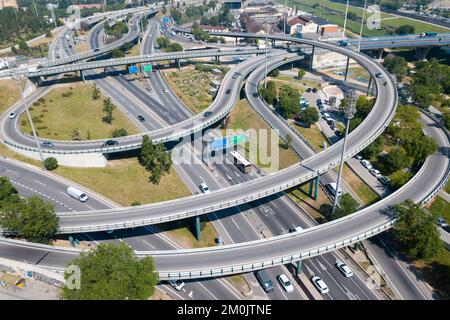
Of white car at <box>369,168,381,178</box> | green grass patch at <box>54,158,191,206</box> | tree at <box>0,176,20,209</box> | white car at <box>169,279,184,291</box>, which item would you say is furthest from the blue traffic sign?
white car at <box>169,279,184,291</box>

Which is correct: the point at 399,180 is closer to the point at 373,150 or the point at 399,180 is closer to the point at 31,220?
the point at 373,150

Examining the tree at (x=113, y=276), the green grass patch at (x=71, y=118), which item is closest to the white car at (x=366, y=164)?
the tree at (x=113, y=276)

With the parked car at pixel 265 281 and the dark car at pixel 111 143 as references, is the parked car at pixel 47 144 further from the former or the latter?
the parked car at pixel 265 281

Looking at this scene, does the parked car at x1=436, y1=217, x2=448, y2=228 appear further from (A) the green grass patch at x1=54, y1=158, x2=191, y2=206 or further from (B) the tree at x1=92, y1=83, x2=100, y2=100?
(B) the tree at x1=92, y1=83, x2=100, y2=100

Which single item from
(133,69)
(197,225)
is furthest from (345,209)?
(133,69)

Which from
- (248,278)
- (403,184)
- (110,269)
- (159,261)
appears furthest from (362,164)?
(110,269)
